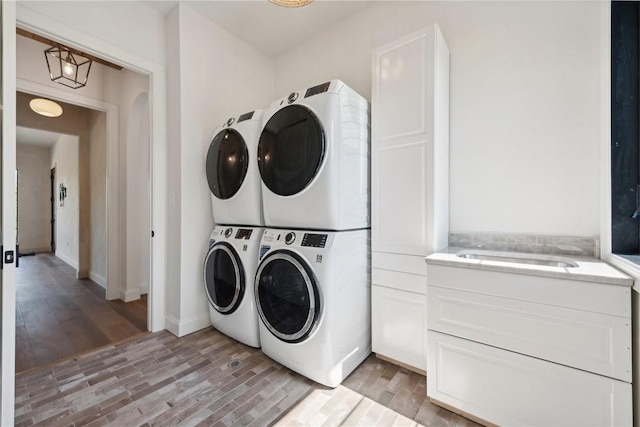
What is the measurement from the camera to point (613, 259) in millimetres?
1260

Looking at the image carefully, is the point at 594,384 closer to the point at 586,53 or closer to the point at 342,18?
the point at 586,53

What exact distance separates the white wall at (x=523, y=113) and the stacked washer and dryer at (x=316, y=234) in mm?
731

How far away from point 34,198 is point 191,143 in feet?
25.5

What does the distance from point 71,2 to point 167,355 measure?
103 inches

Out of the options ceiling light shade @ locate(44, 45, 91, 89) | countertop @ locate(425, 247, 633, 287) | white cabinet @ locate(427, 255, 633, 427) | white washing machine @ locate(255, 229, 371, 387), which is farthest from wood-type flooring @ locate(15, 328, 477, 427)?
ceiling light shade @ locate(44, 45, 91, 89)

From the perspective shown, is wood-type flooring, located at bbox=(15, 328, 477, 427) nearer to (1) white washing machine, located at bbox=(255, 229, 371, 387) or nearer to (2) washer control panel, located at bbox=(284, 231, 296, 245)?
(1) white washing machine, located at bbox=(255, 229, 371, 387)

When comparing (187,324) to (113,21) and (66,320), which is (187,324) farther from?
(113,21)

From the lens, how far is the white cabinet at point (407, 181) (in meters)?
1.63

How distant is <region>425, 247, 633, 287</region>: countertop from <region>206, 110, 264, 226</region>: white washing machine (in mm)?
1326

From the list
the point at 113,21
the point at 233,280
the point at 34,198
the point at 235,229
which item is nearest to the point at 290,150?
the point at 235,229

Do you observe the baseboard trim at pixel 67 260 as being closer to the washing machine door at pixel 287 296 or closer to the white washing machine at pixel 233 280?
the white washing machine at pixel 233 280

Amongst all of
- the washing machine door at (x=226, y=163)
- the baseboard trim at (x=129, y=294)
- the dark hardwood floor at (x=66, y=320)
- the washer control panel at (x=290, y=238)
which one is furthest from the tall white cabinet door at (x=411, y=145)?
the baseboard trim at (x=129, y=294)

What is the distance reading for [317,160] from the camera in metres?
1.58

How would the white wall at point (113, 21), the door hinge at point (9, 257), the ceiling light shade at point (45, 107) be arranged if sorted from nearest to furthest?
the door hinge at point (9, 257)
the white wall at point (113, 21)
the ceiling light shade at point (45, 107)
